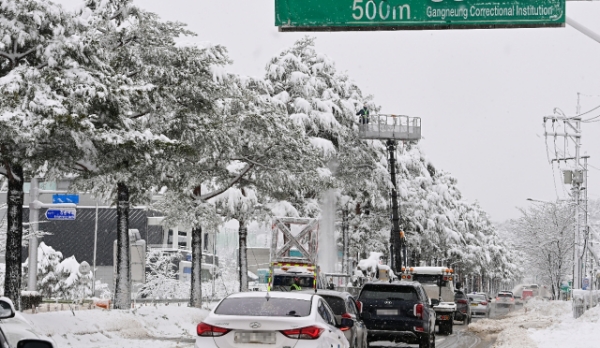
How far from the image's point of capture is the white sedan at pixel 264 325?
1162 centimetres

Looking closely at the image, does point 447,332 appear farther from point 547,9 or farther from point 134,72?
point 547,9

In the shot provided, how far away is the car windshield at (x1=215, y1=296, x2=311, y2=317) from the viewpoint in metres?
12.2

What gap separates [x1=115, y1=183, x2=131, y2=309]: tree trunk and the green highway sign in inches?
588

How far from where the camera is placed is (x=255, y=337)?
11625 millimetres

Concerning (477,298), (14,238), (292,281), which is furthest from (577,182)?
(14,238)

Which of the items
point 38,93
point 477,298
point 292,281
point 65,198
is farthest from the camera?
point 477,298

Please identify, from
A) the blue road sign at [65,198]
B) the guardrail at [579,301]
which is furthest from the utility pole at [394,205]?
the blue road sign at [65,198]

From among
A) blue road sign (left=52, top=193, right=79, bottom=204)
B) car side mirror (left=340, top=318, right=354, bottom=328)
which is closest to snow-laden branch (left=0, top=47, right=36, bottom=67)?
car side mirror (left=340, top=318, right=354, bottom=328)

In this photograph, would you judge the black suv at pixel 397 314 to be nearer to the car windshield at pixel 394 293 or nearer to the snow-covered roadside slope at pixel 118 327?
the car windshield at pixel 394 293

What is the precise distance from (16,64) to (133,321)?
797 cm

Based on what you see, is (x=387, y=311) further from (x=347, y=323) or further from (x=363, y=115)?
(x=363, y=115)

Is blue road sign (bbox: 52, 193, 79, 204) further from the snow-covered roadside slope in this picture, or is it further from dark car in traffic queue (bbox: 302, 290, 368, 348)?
dark car in traffic queue (bbox: 302, 290, 368, 348)

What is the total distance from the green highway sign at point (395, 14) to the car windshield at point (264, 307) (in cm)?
452

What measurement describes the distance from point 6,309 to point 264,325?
573cm
